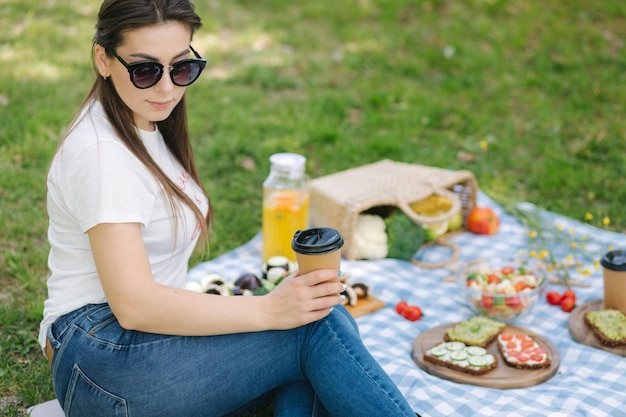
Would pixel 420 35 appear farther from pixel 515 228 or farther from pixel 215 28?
pixel 515 228

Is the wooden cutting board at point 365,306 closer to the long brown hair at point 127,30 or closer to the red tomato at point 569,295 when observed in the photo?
the red tomato at point 569,295

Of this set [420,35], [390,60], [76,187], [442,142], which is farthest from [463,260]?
[420,35]

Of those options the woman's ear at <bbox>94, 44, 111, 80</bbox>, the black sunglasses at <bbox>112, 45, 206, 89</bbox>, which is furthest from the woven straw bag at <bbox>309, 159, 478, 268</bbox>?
the woman's ear at <bbox>94, 44, 111, 80</bbox>

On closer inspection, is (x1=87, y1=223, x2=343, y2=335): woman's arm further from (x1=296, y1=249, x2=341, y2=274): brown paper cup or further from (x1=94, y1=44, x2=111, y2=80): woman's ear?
(x1=94, y1=44, x2=111, y2=80): woman's ear

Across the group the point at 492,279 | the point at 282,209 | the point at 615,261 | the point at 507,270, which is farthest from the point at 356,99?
the point at 615,261

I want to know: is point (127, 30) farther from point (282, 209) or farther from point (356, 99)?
point (356, 99)

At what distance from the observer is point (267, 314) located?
2.15 metres

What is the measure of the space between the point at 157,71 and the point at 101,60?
0.17m

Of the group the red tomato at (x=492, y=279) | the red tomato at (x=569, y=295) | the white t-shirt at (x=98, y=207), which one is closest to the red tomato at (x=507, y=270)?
the red tomato at (x=492, y=279)

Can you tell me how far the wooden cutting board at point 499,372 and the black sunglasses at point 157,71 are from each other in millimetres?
Result: 1379

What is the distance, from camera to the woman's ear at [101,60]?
2.13 metres

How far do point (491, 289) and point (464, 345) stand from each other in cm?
40

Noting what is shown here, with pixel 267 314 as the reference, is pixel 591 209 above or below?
below

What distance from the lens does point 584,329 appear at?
3.04 metres
